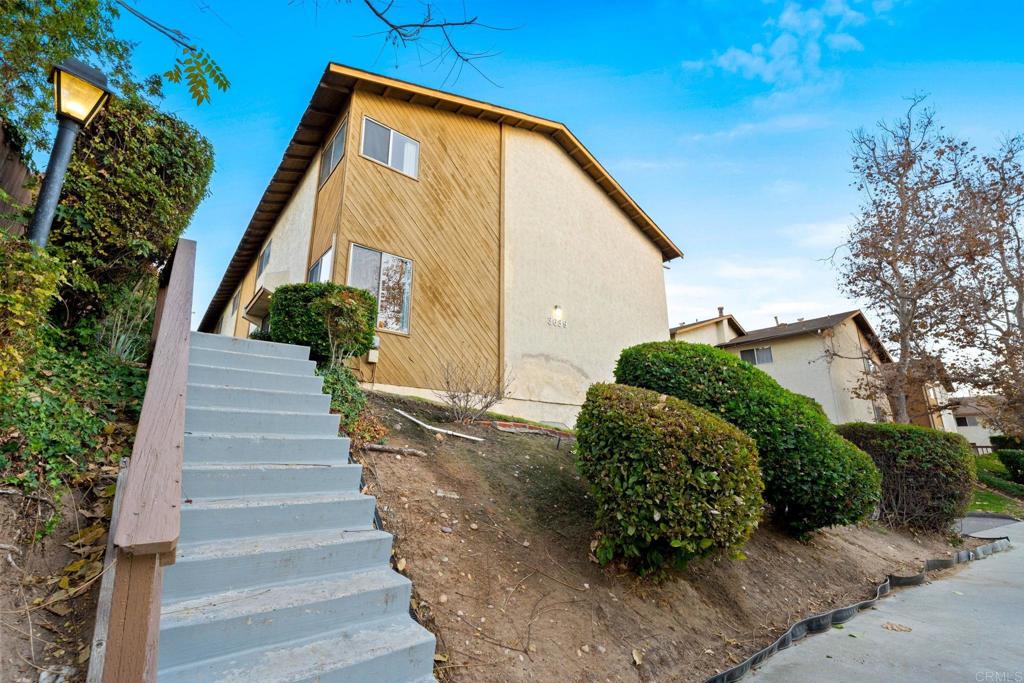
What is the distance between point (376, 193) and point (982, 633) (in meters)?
9.02

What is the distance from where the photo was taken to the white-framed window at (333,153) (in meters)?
8.33

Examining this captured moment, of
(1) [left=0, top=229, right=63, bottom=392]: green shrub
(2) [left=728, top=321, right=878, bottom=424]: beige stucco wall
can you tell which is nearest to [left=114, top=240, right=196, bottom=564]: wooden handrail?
(1) [left=0, top=229, right=63, bottom=392]: green shrub

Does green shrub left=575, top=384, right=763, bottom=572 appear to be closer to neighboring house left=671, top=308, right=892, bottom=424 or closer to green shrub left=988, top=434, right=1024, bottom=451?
neighboring house left=671, top=308, right=892, bottom=424

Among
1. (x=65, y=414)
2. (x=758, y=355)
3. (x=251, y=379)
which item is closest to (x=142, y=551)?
(x=65, y=414)

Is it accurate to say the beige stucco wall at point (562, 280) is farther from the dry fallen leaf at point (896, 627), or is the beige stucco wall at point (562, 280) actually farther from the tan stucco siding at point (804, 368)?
the tan stucco siding at point (804, 368)

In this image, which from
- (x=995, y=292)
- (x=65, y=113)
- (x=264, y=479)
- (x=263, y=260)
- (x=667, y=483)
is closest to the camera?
(x=264, y=479)

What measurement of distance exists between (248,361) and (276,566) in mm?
2407

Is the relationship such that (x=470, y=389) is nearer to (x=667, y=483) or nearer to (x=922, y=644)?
(x=667, y=483)

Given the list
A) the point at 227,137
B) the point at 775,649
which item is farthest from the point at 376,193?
→ the point at 775,649

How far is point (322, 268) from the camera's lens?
797cm

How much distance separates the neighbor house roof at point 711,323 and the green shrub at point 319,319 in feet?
54.2

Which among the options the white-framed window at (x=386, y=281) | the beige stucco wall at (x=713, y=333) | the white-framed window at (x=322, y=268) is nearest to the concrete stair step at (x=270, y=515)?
the white-framed window at (x=386, y=281)

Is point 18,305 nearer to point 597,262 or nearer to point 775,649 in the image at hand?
point 775,649

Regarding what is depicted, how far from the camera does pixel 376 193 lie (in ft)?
26.3
